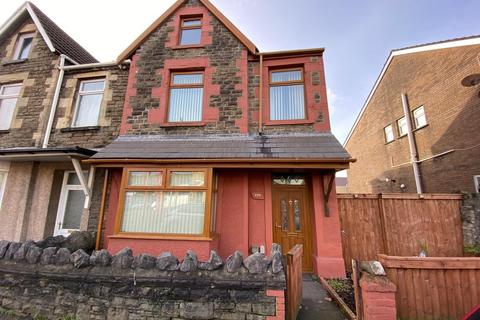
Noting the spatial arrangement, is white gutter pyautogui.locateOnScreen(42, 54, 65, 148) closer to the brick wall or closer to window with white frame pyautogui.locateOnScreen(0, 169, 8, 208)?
the brick wall

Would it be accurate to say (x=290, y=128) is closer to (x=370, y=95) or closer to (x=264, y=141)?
(x=264, y=141)

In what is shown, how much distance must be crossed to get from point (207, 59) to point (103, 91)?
4163 millimetres

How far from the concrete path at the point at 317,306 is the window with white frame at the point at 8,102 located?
460 inches

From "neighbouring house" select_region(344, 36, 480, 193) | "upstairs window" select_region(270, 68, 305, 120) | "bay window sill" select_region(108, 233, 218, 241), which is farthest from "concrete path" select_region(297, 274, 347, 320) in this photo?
"neighbouring house" select_region(344, 36, 480, 193)

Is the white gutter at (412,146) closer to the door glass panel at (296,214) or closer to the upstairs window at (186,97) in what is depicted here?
the door glass panel at (296,214)

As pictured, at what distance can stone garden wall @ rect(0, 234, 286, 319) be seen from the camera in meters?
3.21

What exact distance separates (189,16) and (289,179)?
7.25 m

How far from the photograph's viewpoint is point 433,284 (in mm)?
3279

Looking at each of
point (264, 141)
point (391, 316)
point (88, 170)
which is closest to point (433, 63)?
point (264, 141)

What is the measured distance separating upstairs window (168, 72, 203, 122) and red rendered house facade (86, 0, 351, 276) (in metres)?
0.04

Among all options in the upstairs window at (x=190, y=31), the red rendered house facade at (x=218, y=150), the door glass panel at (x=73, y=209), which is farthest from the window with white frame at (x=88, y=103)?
the upstairs window at (x=190, y=31)

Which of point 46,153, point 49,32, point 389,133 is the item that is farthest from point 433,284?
point 49,32

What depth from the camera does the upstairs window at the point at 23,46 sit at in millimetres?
9328

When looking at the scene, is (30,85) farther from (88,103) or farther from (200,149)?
(200,149)
